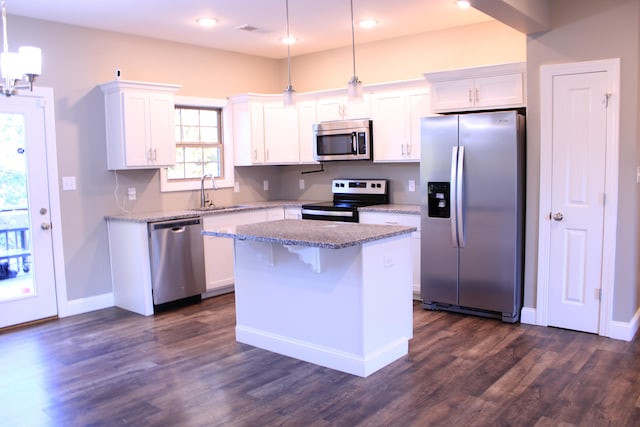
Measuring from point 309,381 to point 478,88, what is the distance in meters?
2.88

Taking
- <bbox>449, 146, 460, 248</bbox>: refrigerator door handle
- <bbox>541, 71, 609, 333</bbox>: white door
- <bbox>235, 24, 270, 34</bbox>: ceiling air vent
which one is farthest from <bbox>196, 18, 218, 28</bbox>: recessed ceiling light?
<bbox>541, 71, 609, 333</bbox>: white door

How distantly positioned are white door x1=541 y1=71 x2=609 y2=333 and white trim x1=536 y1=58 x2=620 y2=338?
3cm

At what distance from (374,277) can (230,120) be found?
11.4 feet

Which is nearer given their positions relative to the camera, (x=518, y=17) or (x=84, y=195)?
(x=518, y=17)

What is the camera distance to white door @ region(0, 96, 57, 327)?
4.51 metres

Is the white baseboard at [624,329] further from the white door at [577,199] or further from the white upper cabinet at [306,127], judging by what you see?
the white upper cabinet at [306,127]

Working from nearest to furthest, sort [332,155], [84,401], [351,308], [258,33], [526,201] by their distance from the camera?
[84,401] → [351,308] → [526,201] → [258,33] → [332,155]

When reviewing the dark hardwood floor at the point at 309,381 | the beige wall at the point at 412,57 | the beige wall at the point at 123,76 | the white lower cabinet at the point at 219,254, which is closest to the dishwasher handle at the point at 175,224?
the white lower cabinet at the point at 219,254

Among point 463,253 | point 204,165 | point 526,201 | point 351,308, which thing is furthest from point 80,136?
point 526,201

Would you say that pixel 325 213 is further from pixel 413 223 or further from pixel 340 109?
pixel 340 109

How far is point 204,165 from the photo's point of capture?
605 cm

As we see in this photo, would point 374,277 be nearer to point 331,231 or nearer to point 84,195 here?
point 331,231

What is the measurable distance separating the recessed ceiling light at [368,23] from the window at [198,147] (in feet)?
6.25

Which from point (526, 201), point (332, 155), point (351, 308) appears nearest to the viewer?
point (351, 308)
